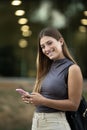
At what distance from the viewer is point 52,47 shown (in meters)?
3.71

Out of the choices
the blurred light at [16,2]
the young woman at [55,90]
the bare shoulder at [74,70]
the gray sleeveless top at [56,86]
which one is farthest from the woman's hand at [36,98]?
the blurred light at [16,2]

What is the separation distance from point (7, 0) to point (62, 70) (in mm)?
5523

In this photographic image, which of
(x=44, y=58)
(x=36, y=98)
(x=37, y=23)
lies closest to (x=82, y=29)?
(x=37, y=23)

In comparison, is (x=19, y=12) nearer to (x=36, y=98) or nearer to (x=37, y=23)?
A: (x=37, y=23)

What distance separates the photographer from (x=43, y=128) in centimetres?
359

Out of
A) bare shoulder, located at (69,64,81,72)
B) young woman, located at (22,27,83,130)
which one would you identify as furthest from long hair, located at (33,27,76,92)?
bare shoulder, located at (69,64,81,72)

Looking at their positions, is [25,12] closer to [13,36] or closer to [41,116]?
[13,36]

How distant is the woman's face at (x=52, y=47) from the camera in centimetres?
371

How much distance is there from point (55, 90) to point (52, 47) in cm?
36

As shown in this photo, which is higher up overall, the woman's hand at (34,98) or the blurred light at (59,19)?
the woman's hand at (34,98)

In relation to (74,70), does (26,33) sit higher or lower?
lower

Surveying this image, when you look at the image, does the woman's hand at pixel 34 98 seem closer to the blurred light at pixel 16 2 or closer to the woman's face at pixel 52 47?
the woman's face at pixel 52 47

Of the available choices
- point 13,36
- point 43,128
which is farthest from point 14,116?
point 43,128

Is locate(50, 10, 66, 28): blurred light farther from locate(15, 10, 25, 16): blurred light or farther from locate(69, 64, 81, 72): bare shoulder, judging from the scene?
locate(69, 64, 81, 72): bare shoulder
